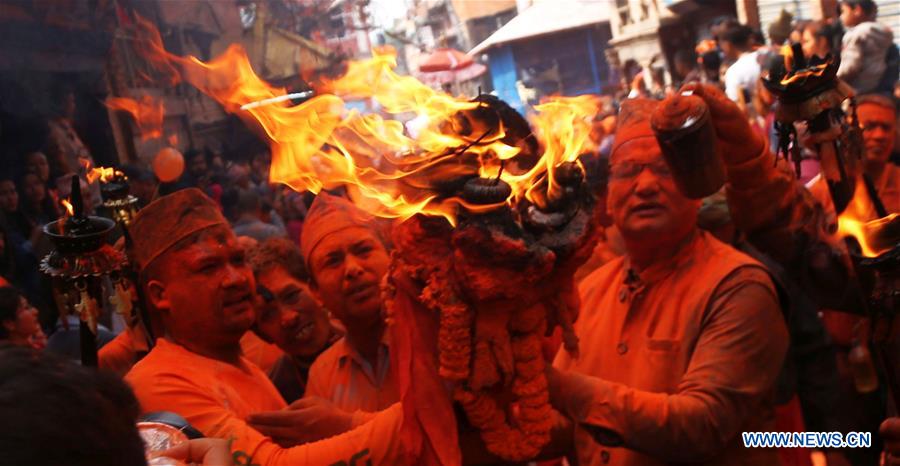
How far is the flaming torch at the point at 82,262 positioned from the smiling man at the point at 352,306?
89cm

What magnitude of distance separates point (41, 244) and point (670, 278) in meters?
4.57

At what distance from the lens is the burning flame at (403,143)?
3.04m

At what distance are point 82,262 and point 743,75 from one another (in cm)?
698

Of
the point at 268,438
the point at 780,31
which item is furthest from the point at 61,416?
the point at 780,31

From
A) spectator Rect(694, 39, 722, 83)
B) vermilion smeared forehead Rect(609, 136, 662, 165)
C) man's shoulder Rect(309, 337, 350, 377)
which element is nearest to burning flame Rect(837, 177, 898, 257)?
vermilion smeared forehead Rect(609, 136, 662, 165)

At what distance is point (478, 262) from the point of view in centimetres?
288

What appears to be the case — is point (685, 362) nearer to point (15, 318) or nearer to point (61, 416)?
point (61, 416)

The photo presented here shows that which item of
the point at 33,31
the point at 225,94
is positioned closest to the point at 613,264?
the point at 225,94

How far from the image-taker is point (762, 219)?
13.2ft

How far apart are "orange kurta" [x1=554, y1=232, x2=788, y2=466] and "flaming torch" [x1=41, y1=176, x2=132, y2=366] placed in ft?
5.84

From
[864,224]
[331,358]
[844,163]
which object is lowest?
[331,358]

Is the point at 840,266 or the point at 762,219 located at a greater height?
the point at 762,219

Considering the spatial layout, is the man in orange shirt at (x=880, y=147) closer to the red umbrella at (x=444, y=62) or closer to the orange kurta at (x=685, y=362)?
the orange kurta at (x=685, y=362)

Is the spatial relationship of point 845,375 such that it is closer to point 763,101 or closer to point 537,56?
point 763,101
